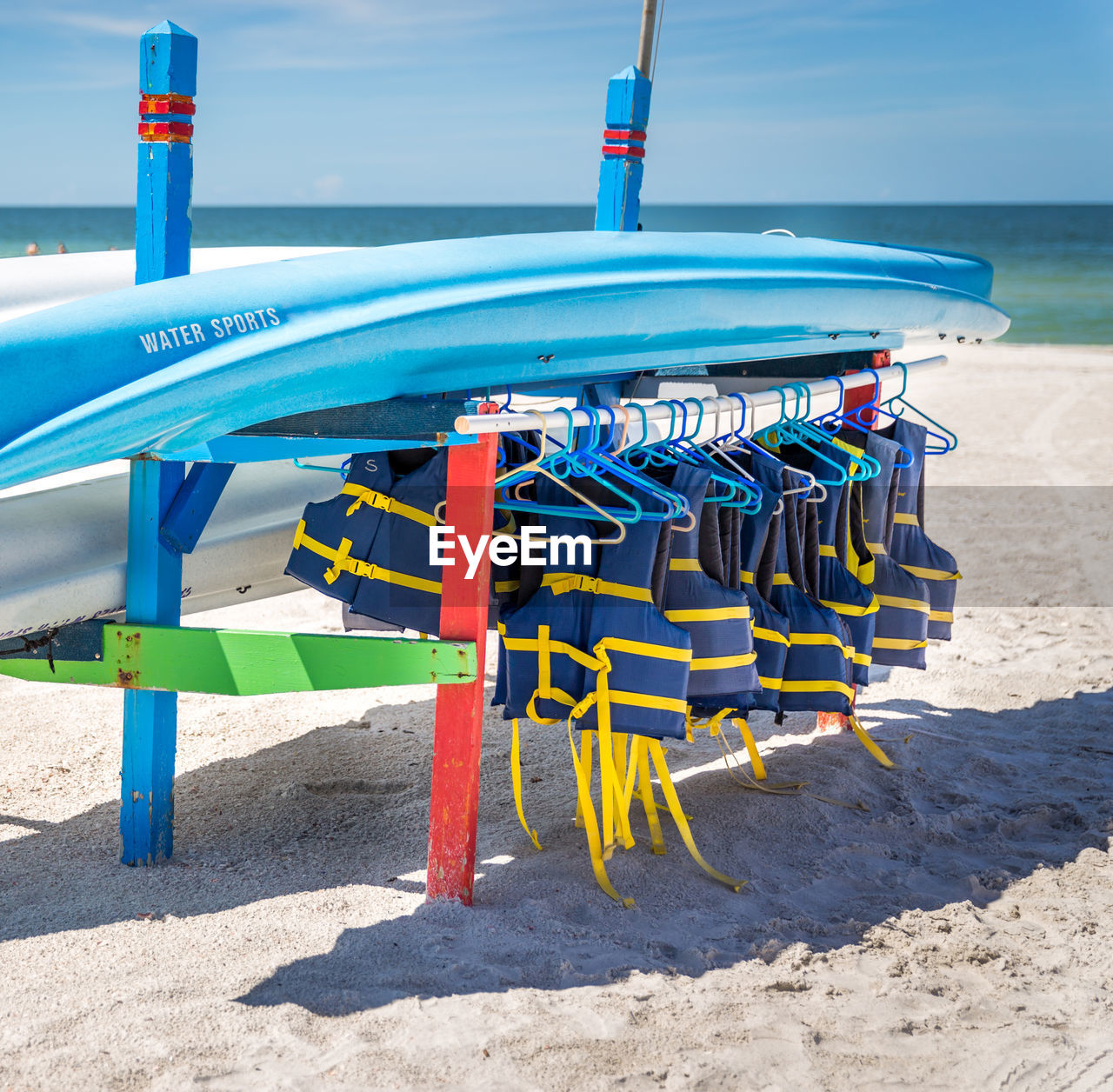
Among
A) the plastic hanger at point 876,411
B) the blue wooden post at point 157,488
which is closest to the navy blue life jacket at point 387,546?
the blue wooden post at point 157,488

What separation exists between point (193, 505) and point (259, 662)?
18.5 inches

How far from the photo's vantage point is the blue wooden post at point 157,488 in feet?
8.48

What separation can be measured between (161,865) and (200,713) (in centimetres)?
119

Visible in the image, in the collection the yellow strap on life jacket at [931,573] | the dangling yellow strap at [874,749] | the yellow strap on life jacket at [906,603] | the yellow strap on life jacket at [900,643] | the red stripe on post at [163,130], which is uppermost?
the red stripe on post at [163,130]

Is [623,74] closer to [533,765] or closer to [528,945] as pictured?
[533,765]

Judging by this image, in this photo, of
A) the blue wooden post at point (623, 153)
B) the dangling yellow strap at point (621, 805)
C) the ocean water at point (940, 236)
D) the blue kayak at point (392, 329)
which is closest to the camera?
the blue kayak at point (392, 329)

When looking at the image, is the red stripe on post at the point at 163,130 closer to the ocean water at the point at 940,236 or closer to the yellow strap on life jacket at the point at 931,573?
the yellow strap on life jacket at the point at 931,573

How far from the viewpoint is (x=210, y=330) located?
215 cm

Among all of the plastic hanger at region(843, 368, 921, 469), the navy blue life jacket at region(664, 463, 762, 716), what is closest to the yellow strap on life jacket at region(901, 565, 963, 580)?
the plastic hanger at region(843, 368, 921, 469)

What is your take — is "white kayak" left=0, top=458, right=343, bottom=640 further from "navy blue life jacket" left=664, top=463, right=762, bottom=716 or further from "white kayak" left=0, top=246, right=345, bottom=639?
"navy blue life jacket" left=664, top=463, right=762, bottom=716

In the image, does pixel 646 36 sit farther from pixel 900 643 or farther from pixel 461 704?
pixel 461 704

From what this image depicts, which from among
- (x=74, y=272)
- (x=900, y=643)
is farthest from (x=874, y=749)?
(x=74, y=272)

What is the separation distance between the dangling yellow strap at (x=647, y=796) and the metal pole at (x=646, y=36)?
8.05 ft

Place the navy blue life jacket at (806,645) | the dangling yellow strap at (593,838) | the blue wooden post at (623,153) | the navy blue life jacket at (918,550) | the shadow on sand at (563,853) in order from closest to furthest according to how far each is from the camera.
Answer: the shadow on sand at (563,853), the dangling yellow strap at (593,838), the navy blue life jacket at (806,645), the navy blue life jacket at (918,550), the blue wooden post at (623,153)
